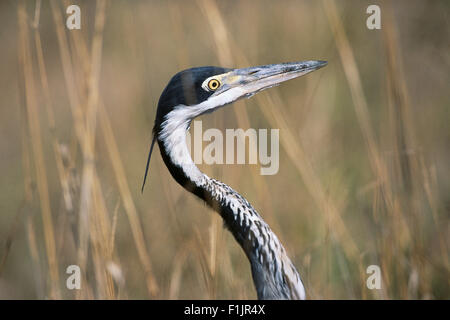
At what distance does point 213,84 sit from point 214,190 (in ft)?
1.24

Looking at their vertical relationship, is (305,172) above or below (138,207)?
above

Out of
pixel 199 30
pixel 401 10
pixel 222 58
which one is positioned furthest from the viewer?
pixel 199 30

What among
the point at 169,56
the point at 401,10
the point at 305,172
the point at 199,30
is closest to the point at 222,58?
the point at 305,172

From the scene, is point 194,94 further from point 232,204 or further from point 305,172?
point 305,172

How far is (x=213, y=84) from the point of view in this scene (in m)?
1.63

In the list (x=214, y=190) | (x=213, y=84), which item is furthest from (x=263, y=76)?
(x=214, y=190)

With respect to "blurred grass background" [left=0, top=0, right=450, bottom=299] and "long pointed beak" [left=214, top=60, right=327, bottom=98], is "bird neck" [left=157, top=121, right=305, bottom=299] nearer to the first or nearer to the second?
"blurred grass background" [left=0, top=0, right=450, bottom=299]

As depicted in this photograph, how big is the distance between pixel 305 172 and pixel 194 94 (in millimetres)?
520

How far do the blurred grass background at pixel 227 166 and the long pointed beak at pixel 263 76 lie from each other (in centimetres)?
18

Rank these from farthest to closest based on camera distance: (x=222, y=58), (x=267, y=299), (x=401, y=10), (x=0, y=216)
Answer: (x=0, y=216), (x=401, y=10), (x=222, y=58), (x=267, y=299)

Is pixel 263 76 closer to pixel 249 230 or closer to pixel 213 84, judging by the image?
pixel 213 84

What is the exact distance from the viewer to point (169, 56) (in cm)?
361

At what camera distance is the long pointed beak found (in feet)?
5.42
